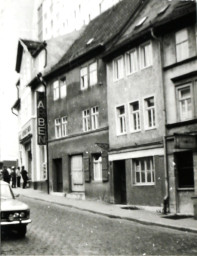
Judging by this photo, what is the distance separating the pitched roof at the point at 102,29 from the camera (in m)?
24.0

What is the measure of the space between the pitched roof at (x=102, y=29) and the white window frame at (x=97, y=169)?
5.82 metres

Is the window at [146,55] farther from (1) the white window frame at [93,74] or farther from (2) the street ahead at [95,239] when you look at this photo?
(2) the street ahead at [95,239]

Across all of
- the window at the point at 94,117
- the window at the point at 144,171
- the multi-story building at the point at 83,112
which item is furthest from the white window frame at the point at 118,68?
the window at the point at 144,171

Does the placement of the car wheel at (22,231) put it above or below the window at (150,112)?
below

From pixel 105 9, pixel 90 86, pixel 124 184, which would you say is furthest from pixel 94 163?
pixel 105 9

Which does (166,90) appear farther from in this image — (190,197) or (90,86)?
(90,86)

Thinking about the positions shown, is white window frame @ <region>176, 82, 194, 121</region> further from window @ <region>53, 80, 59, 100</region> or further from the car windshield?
window @ <region>53, 80, 59, 100</region>

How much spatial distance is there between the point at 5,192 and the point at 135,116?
9.83 meters

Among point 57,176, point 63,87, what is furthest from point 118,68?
point 57,176

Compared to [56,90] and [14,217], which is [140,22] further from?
[14,217]

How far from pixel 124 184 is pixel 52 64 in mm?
10734

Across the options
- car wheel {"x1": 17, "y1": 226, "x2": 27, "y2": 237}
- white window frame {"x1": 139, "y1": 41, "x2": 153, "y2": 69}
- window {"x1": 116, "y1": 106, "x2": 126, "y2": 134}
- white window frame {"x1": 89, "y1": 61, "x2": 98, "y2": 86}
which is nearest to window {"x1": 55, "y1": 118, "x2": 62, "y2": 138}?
white window frame {"x1": 89, "y1": 61, "x2": 98, "y2": 86}

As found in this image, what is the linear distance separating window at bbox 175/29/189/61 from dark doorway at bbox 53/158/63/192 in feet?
41.3

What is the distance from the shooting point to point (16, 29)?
639 centimetres
